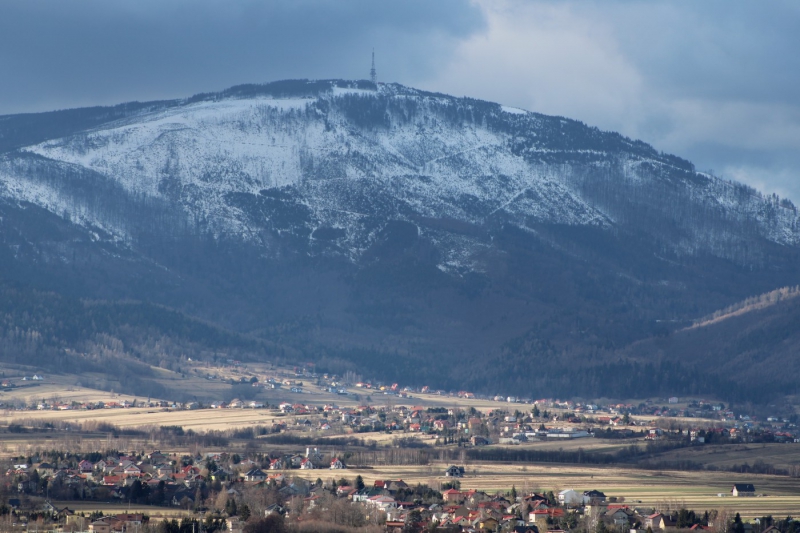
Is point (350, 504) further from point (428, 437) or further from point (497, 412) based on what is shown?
point (497, 412)

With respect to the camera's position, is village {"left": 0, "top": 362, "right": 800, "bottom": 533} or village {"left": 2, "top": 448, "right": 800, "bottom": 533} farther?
village {"left": 0, "top": 362, "right": 800, "bottom": 533}

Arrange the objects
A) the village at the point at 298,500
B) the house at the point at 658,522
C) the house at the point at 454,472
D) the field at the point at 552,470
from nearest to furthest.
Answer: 1. the village at the point at 298,500
2. the house at the point at 658,522
3. the field at the point at 552,470
4. the house at the point at 454,472

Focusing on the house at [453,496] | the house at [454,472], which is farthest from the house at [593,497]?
the house at [454,472]

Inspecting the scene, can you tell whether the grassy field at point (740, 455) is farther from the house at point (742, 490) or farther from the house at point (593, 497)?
the house at point (593, 497)

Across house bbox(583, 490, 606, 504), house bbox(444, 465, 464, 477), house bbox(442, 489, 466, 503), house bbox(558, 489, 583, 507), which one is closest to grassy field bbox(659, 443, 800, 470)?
house bbox(444, 465, 464, 477)

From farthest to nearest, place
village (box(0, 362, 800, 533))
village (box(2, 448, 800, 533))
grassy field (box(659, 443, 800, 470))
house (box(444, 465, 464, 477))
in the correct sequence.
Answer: grassy field (box(659, 443, 800, 470)) → house (box(444, 465, 464, 477)) → village (box(0, 362, 800, 533)) → village (box(2, 448, 800, 533))

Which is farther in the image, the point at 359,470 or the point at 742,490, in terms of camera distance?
the point at 359,470

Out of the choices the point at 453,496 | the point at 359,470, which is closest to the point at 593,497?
the point at 453,496

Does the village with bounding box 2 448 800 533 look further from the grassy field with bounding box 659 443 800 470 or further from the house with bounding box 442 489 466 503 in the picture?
the grassy field with bounding box 659 443 800 470

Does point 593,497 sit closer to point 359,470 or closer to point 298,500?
point 298,500
